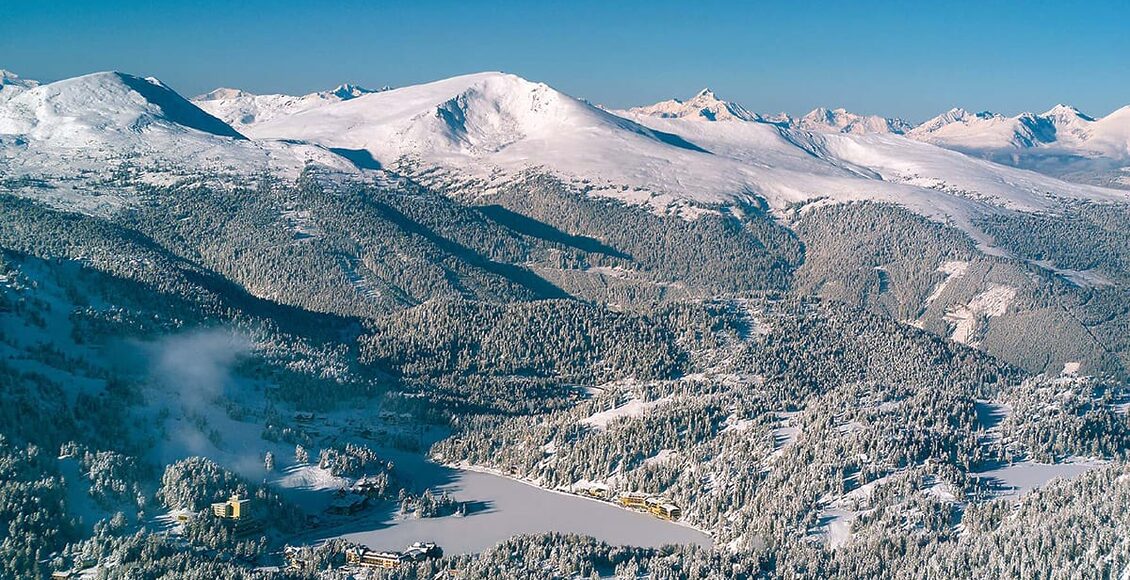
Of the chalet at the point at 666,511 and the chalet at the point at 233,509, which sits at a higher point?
the chalet at the point at 233,509

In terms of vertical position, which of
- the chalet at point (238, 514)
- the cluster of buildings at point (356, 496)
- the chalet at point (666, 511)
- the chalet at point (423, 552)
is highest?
the chalet at point (238, 514)

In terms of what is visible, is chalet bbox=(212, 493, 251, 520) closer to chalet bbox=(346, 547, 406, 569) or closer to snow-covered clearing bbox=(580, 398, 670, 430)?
chalet bbox=(346, 547, 406, 569)

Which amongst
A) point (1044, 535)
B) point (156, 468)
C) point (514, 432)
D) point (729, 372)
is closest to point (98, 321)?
point (156, 468)

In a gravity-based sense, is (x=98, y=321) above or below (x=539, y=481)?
above

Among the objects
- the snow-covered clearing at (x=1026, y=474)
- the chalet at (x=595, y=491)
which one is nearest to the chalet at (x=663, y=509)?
the chalet at (x=595, y=491)

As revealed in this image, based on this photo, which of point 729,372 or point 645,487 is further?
point 729,372

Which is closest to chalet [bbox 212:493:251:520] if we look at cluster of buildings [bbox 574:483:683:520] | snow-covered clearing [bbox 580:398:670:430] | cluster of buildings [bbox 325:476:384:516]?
cluster of buildings [bbox 325:476:384:516]

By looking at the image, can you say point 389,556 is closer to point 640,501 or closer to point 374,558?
point 374,558

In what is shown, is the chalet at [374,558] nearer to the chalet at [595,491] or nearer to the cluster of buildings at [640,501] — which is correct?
the cluster of buildings at [640,501]

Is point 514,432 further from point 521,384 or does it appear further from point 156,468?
point 156,468
